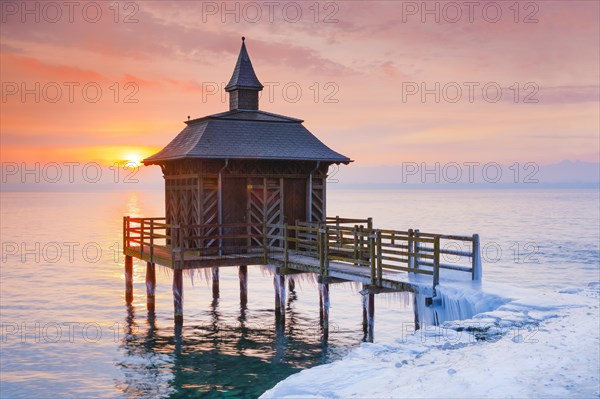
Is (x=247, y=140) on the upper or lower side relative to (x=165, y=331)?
upper

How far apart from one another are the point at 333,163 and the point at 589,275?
29643 mm

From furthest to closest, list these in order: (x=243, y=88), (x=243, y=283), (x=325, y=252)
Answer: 1. (x=243, y=283)
2. (x=243, y=88)
3. (x=325, y=252)

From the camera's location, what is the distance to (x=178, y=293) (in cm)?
2403

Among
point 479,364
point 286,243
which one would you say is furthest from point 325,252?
point 479,364

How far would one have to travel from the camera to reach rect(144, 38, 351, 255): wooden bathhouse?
955 inches

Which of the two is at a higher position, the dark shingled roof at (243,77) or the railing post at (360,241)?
the dark shingled roof at (243,77)

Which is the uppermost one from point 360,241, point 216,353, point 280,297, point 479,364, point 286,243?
point 360,241

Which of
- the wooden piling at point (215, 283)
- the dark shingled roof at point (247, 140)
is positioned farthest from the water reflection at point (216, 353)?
the dark shingled roof at point (247, 140)

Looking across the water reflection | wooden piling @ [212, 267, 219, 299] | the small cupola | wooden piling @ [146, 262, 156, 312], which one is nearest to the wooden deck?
wooden piling @ [146, 262, 156, 312]

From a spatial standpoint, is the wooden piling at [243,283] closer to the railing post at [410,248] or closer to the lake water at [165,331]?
the lake water at [165,331]

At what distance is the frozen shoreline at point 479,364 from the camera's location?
10.2 metres

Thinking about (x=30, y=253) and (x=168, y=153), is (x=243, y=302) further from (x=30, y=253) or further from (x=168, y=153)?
(x=30, y=253)

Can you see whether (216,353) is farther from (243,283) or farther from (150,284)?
(243,283)

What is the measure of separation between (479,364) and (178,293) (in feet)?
49.4
